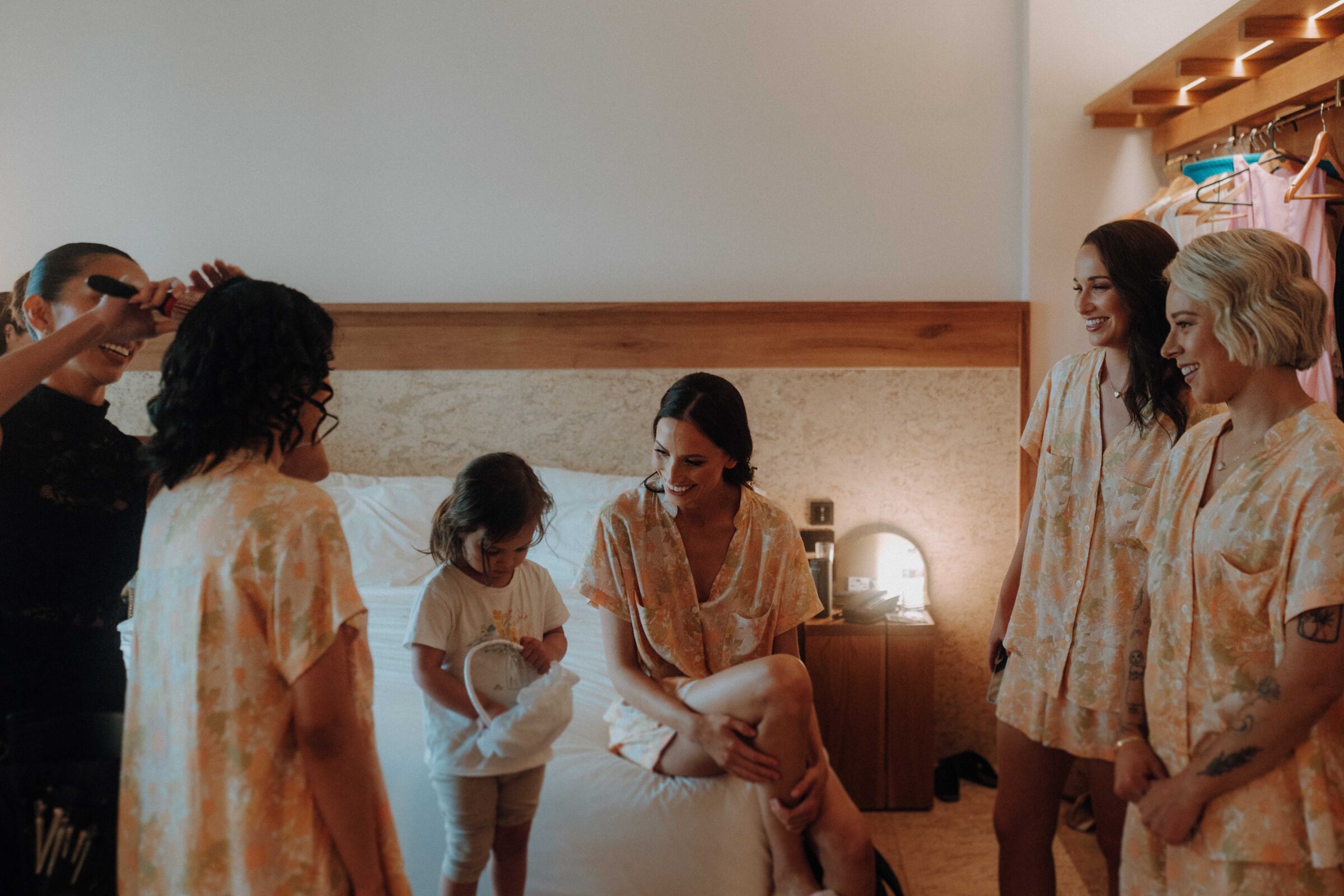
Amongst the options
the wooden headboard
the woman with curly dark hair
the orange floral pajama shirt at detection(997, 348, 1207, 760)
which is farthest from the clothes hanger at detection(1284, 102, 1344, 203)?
the woman with curly dark hair

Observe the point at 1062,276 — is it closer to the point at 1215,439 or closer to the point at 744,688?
the point at 1215,439

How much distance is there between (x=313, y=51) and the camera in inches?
134

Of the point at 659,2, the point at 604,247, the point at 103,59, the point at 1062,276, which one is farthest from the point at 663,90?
the point at 103,59

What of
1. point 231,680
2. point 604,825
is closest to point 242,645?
point 231,680

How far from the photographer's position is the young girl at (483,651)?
5.04 ft

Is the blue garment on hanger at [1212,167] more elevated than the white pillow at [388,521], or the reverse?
the blue garment on hanger at [1212,167]

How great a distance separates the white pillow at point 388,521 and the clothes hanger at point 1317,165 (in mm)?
2399

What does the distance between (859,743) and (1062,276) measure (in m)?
1.68

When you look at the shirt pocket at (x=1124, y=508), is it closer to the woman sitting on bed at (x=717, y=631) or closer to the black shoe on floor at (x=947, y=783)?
the woman sitting on bed at (x=717, y=631)

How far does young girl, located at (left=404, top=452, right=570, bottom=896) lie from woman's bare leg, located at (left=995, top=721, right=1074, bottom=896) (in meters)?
0.88

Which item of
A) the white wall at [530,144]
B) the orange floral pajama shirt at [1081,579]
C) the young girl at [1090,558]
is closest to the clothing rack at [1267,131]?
the white wall at [530,144]

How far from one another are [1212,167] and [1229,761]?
75.8 inches

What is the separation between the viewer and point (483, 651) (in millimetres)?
1569

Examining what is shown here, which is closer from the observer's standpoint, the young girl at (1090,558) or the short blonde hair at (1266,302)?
the short blonde hair at (1266,302)
